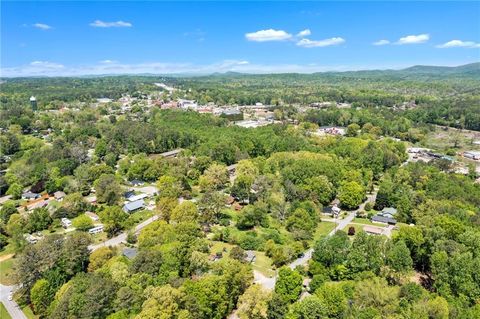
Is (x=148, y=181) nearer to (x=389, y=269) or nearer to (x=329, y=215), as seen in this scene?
(x=329, y=215)

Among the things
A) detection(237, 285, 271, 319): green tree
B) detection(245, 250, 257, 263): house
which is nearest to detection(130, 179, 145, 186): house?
detection(245, 250, 257, 263): house

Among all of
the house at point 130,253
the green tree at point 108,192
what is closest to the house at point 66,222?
the green tree at point 108,192

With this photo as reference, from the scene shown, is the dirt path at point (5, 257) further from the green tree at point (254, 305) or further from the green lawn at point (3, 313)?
the green tree at point (254, 305)

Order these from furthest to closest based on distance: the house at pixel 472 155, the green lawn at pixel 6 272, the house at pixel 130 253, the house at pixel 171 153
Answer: the house at pixel 472 155 < the house at pixel 171 153 < the house at pixel 130 253 < the green lawn at pixel 6 272

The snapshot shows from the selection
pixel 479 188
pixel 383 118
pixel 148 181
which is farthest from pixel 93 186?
pixel 383 118

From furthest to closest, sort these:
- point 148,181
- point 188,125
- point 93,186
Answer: point 188,125 → point 148,181 → point 93,186

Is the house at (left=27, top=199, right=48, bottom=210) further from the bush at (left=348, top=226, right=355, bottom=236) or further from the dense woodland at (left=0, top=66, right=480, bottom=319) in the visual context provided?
the bush at (left=348, top=226, right=355, bottom=236)

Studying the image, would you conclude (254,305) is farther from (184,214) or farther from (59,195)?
(59,195)
